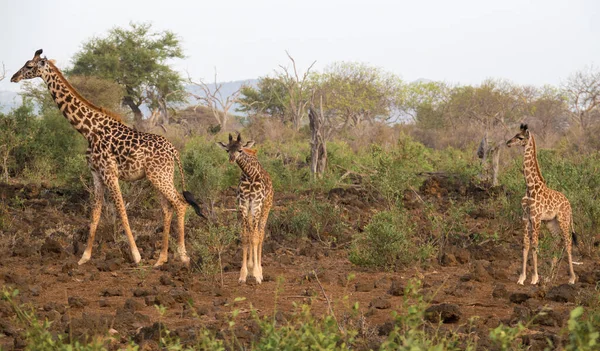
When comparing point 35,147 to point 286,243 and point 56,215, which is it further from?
point 286,243

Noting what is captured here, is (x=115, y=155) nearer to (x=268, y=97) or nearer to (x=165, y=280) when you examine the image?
(x=165, y=280)

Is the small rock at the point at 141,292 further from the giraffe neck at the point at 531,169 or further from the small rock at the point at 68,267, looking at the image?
the giraffe neck at the point at 531,169

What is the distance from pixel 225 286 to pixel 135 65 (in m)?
29.3

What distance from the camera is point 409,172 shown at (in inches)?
531

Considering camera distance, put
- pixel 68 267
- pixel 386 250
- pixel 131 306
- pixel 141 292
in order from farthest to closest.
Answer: pixel 386 250, pixel 68 267, pixel 141 292, pixel 131 306

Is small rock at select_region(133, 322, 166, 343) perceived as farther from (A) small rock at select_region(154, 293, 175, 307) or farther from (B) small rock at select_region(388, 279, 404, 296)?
(B) small rock at select_region(388, 279, 404, 296)

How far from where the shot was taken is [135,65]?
117 feet

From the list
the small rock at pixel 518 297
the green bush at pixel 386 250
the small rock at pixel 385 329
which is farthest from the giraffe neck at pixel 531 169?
the small rock at pixel 385 329

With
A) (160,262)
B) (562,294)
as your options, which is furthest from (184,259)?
(562,294)

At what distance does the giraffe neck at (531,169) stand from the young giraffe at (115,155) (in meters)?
3.83

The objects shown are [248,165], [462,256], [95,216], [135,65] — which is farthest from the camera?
[135,65]

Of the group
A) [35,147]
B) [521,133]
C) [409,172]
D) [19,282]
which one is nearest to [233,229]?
[19,282]

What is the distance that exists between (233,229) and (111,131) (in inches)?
74.2

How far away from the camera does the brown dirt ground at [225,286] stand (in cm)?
595
